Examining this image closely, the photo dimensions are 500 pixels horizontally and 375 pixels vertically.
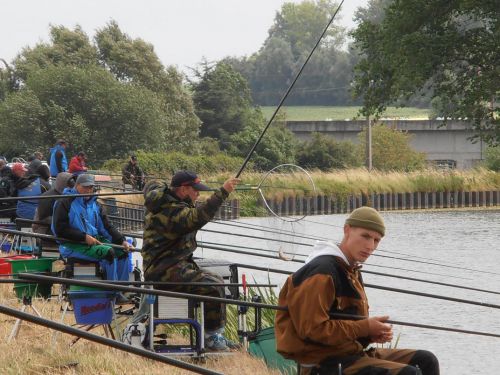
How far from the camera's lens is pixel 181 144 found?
5528 centimetres

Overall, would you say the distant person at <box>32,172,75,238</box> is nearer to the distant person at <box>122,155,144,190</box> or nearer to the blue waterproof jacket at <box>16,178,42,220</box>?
the blue waterproof jacket at <box>16,178,42,220</box>

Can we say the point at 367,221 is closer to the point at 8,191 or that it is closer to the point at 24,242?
the point at 24,242

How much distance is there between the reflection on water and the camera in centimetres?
1477

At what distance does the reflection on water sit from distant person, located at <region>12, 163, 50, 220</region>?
200 cm

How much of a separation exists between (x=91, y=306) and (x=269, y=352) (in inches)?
47.0

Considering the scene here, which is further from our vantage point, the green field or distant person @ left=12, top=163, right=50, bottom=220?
the green field

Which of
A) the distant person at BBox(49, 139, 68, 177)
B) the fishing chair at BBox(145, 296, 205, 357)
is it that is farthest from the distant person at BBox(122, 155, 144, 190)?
the fishing chair at BBox(145, 296, 205, 357)

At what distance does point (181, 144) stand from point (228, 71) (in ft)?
21.1

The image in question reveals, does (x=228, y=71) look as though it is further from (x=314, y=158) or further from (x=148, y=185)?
(x=148, y=185)

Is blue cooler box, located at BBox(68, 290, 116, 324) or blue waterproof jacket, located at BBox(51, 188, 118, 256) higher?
blue waterproof jacket, located at BBox(51, 188, 118, 256)

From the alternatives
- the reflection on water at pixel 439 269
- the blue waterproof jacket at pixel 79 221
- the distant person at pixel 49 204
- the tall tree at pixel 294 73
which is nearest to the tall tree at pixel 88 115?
the reflection on water at pixel 439 269

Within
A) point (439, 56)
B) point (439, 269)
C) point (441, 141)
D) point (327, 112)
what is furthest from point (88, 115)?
point (327, 112)

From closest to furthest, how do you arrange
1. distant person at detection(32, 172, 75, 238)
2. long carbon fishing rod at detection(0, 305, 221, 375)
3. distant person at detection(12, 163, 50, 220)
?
long carbon fishing rod at detection(0, 305, 221, 375) < distant person at detection(32, 172, 75, 238) < distant person at detection(12, 163, 50, 220)

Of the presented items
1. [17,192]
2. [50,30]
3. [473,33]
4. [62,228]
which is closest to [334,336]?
[62,228]
